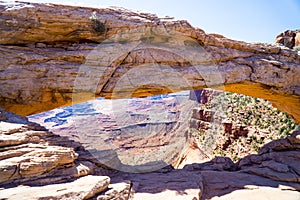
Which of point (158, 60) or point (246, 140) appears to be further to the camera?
point (246, 140)

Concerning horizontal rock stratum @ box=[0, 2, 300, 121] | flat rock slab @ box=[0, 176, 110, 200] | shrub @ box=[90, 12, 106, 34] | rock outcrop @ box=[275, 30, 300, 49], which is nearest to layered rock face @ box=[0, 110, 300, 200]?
flat rock slab @ box=[0, 176, 110, 200]

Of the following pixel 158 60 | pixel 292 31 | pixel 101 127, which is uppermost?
pixel 292 31

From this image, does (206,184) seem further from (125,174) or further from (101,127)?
(101,127)

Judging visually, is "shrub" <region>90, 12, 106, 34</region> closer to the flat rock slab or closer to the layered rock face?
the layered rock face

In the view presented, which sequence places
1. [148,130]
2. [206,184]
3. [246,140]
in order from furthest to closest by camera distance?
[148,130], [246,140], [206,184]

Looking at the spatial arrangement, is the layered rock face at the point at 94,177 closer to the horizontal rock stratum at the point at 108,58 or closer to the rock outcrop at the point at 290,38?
the horizontal rock stratum at the point at 108,58

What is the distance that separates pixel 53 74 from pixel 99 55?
6.88 ft

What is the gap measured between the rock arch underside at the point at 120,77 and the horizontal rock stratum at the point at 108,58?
0.04 metres

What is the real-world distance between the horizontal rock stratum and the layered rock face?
2204 mm

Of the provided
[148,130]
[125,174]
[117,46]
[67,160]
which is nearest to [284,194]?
[125,174]

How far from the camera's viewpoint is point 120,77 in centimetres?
925

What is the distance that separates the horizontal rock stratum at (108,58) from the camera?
27.2 ft

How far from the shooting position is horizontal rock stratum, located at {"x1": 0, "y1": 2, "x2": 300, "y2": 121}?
27.2 feet

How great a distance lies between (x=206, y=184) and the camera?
7.69 m
